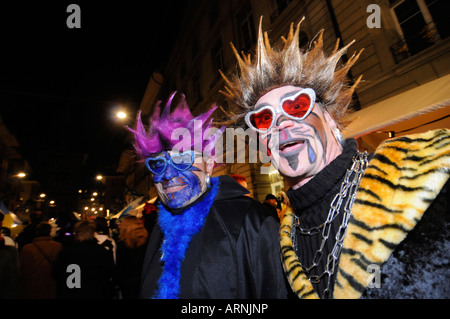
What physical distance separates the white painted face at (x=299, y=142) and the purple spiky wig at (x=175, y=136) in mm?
940

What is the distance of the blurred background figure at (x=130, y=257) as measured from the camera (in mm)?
3504

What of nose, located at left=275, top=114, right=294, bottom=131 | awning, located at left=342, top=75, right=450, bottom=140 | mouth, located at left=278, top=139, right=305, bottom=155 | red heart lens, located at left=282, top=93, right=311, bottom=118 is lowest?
mouth, located at left=278, top=139, right=305, bottom=155

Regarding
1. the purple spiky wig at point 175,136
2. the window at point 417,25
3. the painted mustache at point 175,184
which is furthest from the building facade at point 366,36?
the painted mustache at point 175,184

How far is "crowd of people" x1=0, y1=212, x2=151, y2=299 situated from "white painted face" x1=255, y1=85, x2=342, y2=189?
314 centimetres

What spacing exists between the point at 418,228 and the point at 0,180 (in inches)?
1115

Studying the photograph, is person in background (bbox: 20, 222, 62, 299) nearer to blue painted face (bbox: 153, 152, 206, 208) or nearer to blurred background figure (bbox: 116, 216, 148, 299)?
blurred background figure (bbox: 116, 216, 148, 299)

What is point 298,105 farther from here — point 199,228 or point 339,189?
point 199,228

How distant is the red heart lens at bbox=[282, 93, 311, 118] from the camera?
1608 millimetres

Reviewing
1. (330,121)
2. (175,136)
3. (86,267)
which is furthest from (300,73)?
(86,267)

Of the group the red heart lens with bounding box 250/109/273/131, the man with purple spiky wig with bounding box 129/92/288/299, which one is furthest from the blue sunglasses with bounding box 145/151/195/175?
the red heart lens with bounding box 250/109/273/131

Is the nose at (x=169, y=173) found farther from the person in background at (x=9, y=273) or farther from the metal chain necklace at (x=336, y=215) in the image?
the person in background at (x=9, y=273)

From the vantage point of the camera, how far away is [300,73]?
67.9 inches

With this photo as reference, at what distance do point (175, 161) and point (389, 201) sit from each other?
5.93 ft

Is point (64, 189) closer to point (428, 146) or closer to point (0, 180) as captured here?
point (0, 180)
